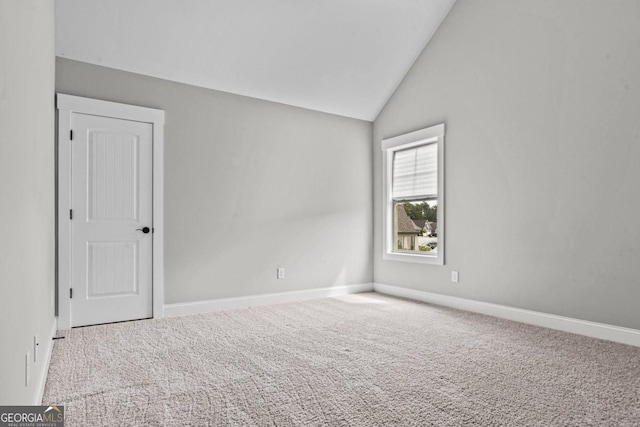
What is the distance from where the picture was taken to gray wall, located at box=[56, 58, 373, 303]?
4055mm

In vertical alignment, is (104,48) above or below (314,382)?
above

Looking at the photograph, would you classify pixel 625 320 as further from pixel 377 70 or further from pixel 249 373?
pixel 377 70

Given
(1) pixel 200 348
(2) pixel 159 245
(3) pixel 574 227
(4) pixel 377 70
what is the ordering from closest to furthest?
(1) pixel 200 348, (3) pixel 574 227, (2) pixel 159 245, (4) pixel 377 70

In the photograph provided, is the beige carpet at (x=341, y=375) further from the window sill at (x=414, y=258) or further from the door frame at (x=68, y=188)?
the window sill at (x=414, y=258)

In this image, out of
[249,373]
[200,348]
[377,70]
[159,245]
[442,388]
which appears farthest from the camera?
[377,70]

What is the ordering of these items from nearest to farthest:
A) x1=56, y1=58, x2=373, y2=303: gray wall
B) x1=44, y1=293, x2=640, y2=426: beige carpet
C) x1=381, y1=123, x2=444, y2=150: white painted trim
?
x1=44, y1=293, x2=640, y2=426: beige carpet → x1=56, y1=58, x2=373, y2=303: gray wall → x1=381, y1=123, x2=444, y2=150: white painted trim

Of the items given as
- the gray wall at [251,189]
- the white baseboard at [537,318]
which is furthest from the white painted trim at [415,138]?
the white baseboard at [537,318]

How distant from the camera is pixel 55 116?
3.50 meters

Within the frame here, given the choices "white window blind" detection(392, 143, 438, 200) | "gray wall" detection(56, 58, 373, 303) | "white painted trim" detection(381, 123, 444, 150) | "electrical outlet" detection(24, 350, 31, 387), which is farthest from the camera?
"white window blind" detection(392, 143, 438, 200)

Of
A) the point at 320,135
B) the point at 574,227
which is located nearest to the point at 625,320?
the point at 574,227

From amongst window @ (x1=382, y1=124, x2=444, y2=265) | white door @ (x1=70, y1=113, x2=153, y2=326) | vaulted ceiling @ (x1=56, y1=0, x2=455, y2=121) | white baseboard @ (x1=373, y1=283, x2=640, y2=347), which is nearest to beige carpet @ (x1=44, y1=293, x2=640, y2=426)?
white baseboard @ (x1=373, y1=283, x2=640, y2=347)

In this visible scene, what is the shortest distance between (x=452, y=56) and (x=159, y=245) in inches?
148

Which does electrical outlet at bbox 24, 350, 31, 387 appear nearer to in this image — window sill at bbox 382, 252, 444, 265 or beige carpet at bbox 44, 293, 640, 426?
beige carpet at bbox 44, 293, 640, 426

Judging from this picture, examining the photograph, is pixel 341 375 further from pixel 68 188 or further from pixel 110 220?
pixel 68 188
